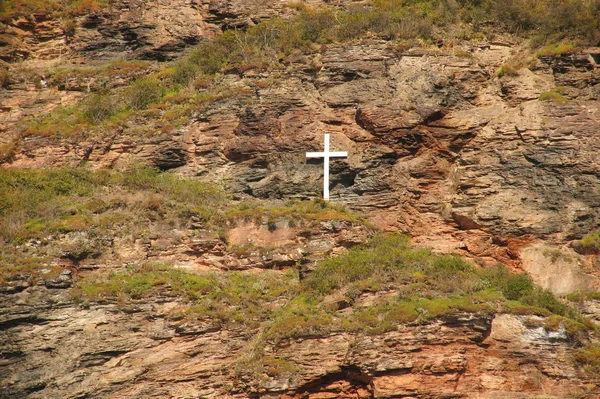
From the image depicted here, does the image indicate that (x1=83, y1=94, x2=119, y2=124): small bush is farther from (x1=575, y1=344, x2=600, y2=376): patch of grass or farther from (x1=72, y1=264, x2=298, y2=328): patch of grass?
(x1=575, y1=344, x2=600, y2=376): patch of grass

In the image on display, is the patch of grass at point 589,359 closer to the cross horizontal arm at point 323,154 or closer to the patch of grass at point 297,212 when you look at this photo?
the patch of grass at point 297,212

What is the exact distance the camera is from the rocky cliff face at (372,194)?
2222 centimetres

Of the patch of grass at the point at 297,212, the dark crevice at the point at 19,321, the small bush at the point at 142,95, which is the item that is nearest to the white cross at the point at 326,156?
the patch of grass at the point at 297,212

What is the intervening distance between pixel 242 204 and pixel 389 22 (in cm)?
830

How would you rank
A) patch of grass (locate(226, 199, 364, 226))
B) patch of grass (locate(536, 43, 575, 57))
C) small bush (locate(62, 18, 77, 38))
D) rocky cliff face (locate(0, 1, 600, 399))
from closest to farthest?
rocky cliff face (locate(0, 1, 600, 399)), patch of grass (locate(226, 199, 364, 226)), patch of grass (locate(536, 43, 575, 57)), small bush (locate(62, 18, 77, 38))

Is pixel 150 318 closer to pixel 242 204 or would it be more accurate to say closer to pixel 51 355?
pixel 51 355

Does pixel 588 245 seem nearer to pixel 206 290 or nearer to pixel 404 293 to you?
pixel 404 293

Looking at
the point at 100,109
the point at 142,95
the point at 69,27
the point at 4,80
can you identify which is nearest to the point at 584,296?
the point at 142,95

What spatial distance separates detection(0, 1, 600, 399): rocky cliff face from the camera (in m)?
22.2

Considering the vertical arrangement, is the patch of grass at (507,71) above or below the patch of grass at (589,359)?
above

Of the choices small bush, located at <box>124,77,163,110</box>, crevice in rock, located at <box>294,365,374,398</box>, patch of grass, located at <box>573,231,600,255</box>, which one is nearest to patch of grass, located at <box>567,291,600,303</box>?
patch of grass, located at <box>573,231,600,255</box>

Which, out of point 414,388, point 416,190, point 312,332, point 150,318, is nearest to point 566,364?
point 414,388

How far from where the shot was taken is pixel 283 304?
24.8 meters

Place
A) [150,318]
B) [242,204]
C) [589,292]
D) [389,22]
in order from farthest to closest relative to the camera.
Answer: [389,22] → [242,204] → [589,292] → [150,318]
